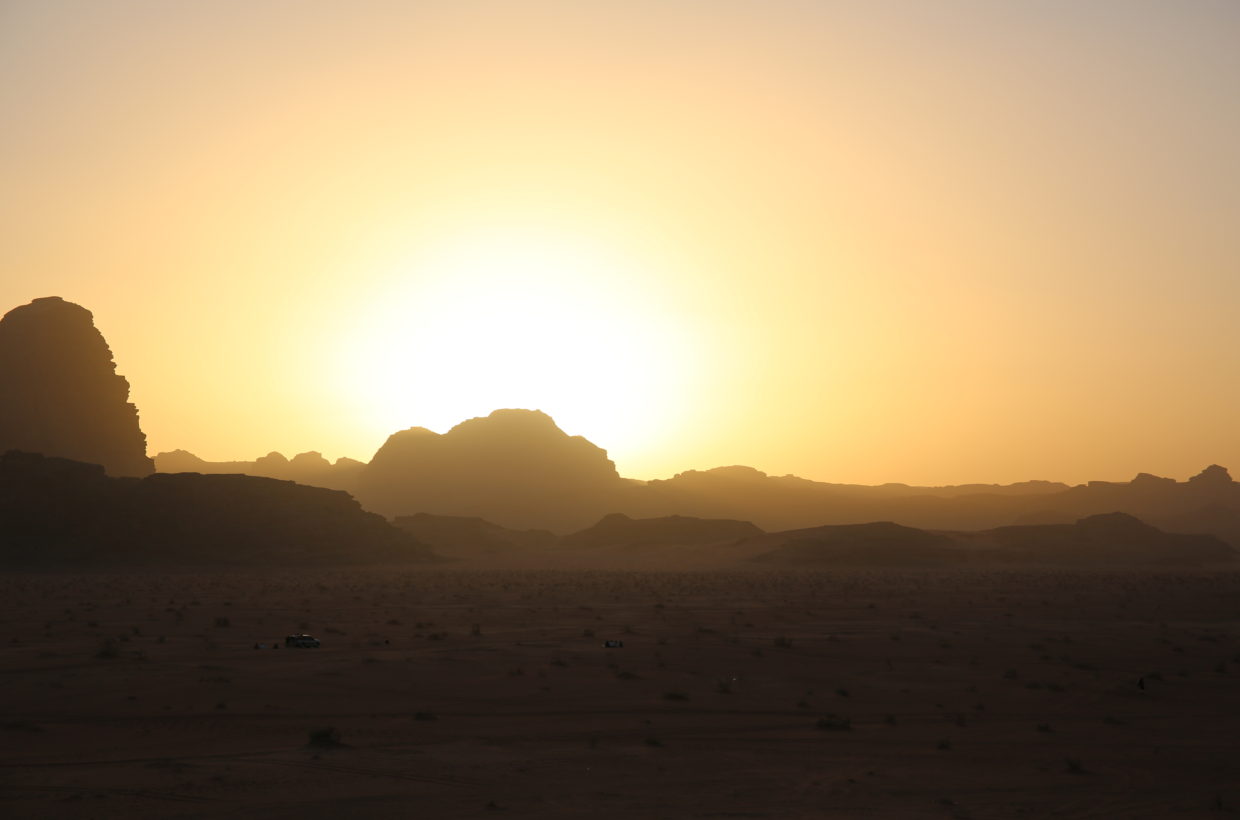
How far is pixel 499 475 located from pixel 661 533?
64436 mm

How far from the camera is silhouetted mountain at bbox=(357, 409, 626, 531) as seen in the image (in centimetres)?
17862

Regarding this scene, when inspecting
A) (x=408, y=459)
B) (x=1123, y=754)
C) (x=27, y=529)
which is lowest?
(x=1123, y=754)

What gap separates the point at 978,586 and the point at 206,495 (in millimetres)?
66038

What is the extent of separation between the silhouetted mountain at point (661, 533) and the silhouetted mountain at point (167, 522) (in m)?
37.9

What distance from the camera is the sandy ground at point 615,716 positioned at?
13336mm

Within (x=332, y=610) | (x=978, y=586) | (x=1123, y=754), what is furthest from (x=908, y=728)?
(x=978, y=586)

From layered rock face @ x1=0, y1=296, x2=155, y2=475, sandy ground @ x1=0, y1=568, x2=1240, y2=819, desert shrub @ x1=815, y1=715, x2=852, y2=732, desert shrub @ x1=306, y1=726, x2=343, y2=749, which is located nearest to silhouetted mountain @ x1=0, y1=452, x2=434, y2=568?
layered rock face @ x1=0, y1=296, x2=155, y2=475

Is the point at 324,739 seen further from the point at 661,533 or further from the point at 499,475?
the point at 499,475

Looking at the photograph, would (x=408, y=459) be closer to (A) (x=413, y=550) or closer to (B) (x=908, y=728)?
(A) (x=413, y=550)

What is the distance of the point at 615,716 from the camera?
1867 centimetres

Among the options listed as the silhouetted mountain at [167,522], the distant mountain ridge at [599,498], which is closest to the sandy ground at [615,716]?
the silhouetted mountain at [167,522]

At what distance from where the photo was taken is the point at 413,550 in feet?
314

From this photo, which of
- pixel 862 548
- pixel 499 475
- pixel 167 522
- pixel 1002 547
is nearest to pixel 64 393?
pixel 167 522

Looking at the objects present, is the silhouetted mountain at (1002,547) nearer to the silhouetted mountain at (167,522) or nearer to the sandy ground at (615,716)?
the silhouetted mountain at (167,522)
